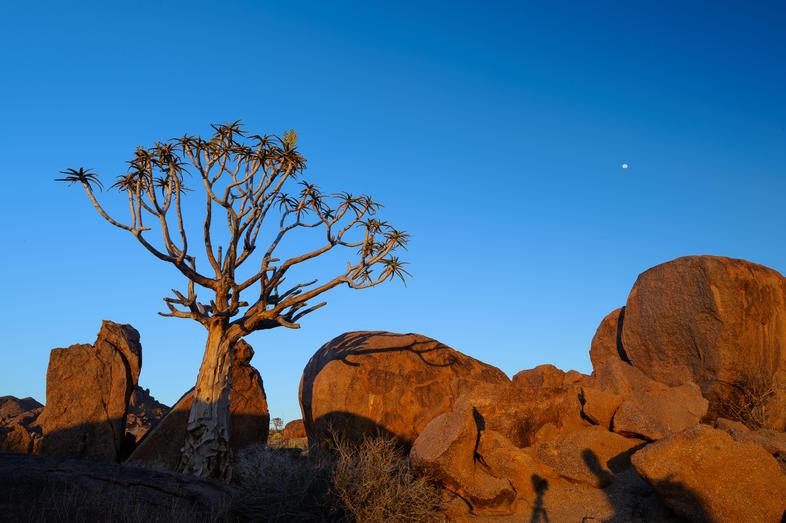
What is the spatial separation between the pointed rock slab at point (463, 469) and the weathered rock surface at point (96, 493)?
3270 millimetres

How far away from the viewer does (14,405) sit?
2394 cm

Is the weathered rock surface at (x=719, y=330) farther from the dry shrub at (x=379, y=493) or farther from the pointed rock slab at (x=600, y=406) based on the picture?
the dry shrub at (x=379, y=493)

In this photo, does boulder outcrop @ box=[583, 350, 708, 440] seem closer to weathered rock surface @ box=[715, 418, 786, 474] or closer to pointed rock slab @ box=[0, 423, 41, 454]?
weathered rock surface @ box=[715, 418, 786, 474]

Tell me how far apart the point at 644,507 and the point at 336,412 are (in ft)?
23.7

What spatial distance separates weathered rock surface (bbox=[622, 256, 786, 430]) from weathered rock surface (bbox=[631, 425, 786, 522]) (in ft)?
17.1

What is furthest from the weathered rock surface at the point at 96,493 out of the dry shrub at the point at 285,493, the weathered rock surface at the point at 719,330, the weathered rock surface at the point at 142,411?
the weathered rock surface at the point at 142,411

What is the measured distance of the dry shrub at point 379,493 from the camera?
27.5 feet

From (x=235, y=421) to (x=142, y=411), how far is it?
10.9m

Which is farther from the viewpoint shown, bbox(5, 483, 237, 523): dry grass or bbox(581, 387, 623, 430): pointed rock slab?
bbox(581, 387, 623, 430): pointed rock slab

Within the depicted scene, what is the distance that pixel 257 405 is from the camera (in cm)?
1500

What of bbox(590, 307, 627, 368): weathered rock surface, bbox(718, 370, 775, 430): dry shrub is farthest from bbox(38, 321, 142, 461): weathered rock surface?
bbox(718, 370, 775, 430): dry shrub

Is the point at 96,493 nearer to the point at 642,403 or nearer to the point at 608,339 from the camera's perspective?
the point at 642,403

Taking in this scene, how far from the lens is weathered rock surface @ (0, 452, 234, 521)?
6.75 metres

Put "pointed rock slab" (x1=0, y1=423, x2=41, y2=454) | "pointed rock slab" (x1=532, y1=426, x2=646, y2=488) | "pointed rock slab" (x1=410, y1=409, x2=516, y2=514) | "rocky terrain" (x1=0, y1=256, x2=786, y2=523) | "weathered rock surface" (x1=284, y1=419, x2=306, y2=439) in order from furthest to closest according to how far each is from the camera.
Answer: "weathered rock surface" (x1=284, y1=419, x2=306, y2=439) → "pointed rock slab" (x1=0, y1=423, x2=41, y2=454) → "pointed rock slab" (x1=532, y1=426, x2=646, y2=488) → "pointed rock slab" (x1=410, y1=409, x2=516, y2=514) → "rocky terrain" (x1=0, y1=256, x2=786, y2=523)
